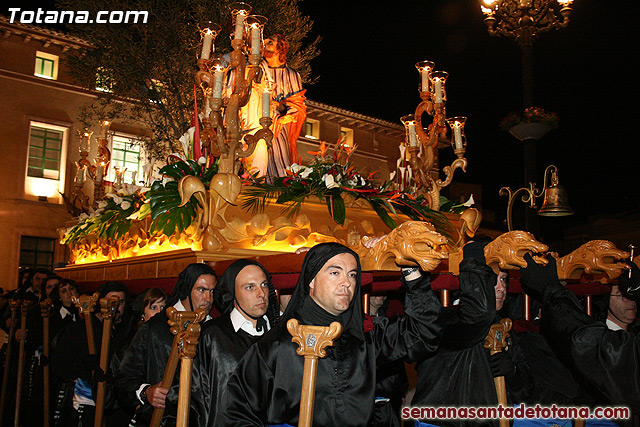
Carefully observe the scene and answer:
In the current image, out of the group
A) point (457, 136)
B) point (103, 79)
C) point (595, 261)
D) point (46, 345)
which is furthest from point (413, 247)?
point (103, 79)

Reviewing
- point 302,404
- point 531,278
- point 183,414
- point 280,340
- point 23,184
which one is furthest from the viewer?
point 23,184

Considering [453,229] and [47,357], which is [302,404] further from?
[47,357]

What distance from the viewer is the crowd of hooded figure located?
248 centimetres

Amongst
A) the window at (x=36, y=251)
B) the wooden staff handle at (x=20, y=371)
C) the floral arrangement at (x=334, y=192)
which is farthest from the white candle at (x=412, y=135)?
the window at (x=36, y=251)

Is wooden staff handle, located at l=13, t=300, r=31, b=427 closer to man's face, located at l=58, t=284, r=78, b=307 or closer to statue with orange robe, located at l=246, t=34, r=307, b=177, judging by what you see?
man's face, located at l=58, t=284, r=78, b=307

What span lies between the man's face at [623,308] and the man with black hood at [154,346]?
2526mm

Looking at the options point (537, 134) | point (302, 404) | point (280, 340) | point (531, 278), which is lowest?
point (302, 404)

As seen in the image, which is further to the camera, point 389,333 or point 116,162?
point 116,162

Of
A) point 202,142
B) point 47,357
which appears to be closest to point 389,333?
point 202,142

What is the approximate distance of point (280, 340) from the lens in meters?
2.50

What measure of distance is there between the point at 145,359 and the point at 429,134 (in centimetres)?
412

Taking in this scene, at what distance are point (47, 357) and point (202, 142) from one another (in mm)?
2918

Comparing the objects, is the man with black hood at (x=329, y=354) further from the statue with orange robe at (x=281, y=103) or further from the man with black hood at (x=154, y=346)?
the statue with orange robe at (x=281, y=103)

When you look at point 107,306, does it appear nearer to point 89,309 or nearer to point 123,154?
point 89,309
